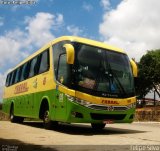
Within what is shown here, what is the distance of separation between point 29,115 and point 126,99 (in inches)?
244

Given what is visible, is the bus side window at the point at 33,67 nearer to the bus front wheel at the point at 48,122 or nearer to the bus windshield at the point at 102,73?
the bus front wheel at the point at 48,122

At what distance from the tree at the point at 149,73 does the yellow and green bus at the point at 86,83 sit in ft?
169

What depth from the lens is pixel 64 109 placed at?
42.7 ft

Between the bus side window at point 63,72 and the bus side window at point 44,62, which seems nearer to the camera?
the bus side window at point 63,72

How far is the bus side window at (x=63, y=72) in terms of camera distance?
1289 cm

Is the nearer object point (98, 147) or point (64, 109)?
point (98, 147)

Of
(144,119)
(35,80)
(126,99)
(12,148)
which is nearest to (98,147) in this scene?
(12,148)

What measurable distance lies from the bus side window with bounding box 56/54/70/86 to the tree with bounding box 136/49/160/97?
2064 inches

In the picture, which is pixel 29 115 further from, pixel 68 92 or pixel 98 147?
pixel 98 147

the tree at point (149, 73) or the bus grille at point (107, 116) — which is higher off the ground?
the tree at point (149, 73)

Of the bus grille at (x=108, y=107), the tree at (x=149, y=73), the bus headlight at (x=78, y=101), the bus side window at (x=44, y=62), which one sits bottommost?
the bus grille at (x=108, y=107)

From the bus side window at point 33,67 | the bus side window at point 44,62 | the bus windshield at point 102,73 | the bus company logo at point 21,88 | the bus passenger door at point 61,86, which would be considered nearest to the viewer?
the bus windshield at point 102,73

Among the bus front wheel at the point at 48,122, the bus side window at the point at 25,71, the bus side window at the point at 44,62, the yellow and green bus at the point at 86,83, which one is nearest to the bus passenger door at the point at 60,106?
the yellow and green bus at the point at 86,83

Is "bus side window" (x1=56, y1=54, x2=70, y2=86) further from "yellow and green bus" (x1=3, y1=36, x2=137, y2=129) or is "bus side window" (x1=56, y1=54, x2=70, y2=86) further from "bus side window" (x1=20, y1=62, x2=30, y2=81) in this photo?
"bus side window" (x1=20, y1=62, x2=30, y2=81)
